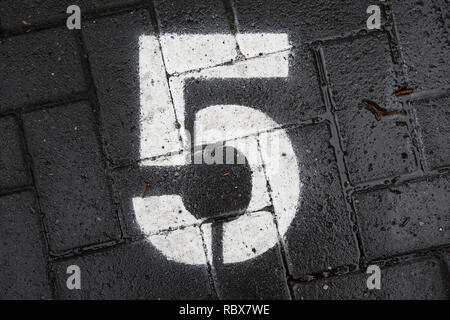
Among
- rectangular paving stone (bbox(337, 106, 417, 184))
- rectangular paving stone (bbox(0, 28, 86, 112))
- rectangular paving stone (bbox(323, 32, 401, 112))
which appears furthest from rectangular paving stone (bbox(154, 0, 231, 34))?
rectangular paving stone (bbox(337, 106, 417, 184))

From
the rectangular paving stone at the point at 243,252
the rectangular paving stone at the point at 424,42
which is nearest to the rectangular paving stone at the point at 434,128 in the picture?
the rectangular paving stone at the point at 424,42

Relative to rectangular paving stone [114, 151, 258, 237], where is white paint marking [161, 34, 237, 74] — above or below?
above

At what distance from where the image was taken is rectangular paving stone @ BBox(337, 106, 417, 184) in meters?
2.41

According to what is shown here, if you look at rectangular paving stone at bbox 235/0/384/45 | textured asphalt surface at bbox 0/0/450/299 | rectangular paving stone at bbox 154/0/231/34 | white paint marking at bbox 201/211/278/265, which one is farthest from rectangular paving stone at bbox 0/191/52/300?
rectangular paving stone at bbox 235/0/384/45

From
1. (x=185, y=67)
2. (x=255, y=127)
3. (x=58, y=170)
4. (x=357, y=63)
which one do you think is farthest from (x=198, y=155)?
(x=357, y=63)

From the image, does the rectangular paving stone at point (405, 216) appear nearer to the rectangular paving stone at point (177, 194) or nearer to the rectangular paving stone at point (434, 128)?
the rectangular paving stone at point (434, 128)

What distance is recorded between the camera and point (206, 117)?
2422 mm

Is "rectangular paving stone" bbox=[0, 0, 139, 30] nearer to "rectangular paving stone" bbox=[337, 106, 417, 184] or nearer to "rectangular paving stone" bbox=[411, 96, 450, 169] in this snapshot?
"rectangular paving stone" bbox=[337, 106, 417, 184]

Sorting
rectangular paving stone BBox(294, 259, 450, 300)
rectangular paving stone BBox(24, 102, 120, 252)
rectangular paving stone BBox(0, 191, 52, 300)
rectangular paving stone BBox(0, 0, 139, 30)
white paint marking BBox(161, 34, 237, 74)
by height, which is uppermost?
rectangular paving stone BBox(0, 0, 139, 30)

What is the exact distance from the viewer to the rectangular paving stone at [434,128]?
2.41 metres

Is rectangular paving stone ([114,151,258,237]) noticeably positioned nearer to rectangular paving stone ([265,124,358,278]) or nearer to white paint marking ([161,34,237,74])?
rectangular paving stone ([265,124,358,278])

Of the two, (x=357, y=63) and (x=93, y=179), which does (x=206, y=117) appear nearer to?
(x=93, y=179)

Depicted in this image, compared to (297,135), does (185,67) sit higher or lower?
→ higher

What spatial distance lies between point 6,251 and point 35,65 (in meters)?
1.27
